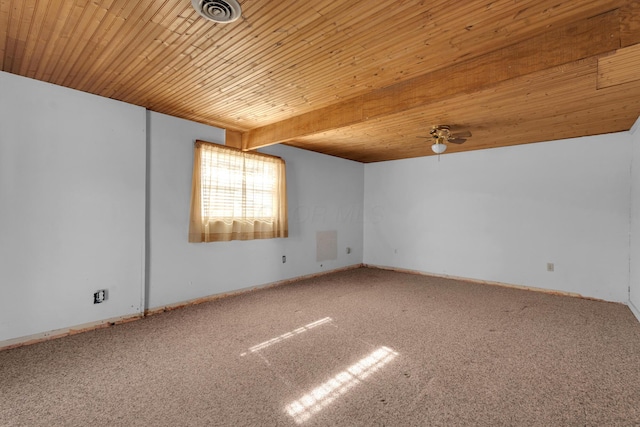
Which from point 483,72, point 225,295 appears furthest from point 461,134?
point 225,295

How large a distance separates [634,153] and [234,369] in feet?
18.5

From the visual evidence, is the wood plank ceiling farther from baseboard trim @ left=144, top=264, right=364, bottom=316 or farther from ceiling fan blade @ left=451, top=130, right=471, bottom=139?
baseboard trim @ left=144, top=264, right=364, bottom=316

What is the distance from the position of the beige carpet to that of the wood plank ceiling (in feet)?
7.33

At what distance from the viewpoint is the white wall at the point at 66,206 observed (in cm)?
262

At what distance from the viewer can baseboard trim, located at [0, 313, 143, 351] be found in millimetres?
2621

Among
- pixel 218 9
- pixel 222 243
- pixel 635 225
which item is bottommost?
pixel 222 243

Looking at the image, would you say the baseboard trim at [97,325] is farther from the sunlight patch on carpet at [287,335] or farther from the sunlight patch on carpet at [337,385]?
the sunlight patch on carpet at [337,385]

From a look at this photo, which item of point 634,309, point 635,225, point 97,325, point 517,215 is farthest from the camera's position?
point 517,215

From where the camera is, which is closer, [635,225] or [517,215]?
[635,225]

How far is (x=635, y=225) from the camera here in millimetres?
3805

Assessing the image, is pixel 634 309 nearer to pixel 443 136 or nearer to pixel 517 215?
pixel 517 215

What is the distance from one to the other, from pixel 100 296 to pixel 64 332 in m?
0.42

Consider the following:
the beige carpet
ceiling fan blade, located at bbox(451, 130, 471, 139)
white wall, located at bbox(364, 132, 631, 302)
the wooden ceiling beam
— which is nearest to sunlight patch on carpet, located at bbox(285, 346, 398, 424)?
the beige carpet

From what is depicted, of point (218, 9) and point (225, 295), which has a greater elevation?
point (218, 9)
